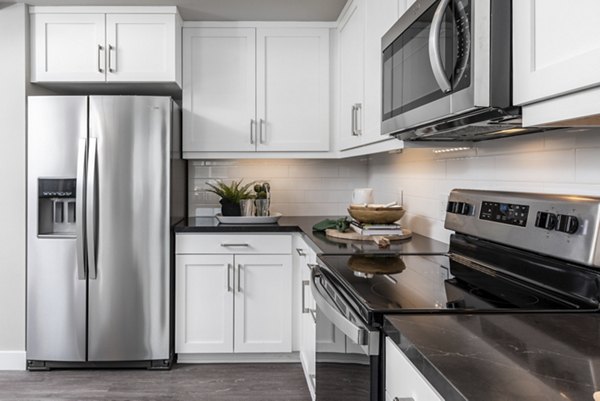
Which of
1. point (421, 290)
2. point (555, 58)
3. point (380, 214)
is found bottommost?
point (421, 290)

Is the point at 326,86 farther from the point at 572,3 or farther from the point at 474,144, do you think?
the point at 572,3

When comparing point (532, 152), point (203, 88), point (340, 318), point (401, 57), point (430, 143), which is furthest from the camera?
point (203, 88)

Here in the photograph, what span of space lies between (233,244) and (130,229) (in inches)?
23.7

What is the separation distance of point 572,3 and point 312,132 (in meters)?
2.58

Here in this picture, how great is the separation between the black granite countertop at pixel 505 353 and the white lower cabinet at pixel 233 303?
82.8 inches

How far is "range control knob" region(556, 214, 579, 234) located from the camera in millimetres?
1241

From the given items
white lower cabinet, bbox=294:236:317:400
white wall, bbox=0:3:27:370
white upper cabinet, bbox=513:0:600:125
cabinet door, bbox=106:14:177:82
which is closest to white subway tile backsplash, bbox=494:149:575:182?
white upper cabinet, bbox=513:0:600:125

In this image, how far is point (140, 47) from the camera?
10.5 ft

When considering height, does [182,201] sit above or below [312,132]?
below

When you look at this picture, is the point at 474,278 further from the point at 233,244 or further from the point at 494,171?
the point at 233,244

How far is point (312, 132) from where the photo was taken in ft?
11.3

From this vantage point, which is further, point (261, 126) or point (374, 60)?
point (261, 126)

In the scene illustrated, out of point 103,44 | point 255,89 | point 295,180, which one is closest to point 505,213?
point 255,89

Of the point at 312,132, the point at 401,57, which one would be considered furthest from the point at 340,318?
the point at 312,132
